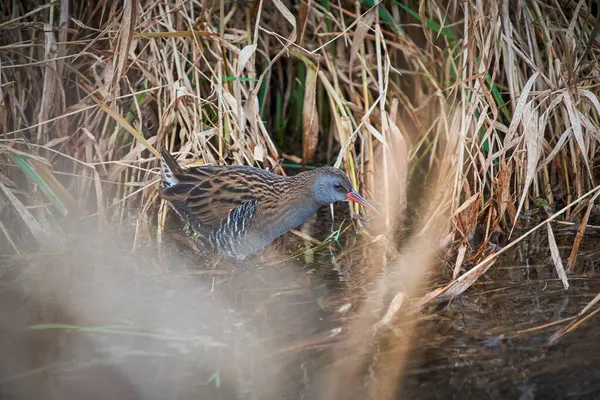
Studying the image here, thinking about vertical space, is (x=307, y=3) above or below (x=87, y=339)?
above

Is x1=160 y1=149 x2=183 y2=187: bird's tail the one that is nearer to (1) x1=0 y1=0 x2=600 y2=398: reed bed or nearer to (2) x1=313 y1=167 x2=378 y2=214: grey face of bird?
(1) x1=0 y1=0 x2=600 y2=398: reed bed

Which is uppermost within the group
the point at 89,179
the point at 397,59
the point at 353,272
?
the point at 397,59

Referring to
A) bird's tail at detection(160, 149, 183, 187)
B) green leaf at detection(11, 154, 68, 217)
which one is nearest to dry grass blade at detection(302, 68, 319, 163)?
bird's tail at detection(160, 149, 183, 187)

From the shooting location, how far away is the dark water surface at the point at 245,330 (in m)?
2.66

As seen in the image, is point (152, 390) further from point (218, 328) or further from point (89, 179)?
point (89, 179)

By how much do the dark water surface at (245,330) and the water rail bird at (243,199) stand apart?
0.16 meters

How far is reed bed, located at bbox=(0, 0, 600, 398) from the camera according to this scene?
381cm

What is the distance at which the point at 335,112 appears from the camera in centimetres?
431

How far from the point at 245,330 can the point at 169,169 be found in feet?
3.71

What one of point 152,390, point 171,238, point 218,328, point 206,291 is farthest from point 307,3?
point 152,390

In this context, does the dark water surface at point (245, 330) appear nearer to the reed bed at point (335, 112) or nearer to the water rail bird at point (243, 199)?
the water rail bird at point (243, 199)

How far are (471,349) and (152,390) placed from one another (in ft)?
3.46

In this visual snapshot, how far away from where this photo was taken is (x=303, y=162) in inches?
191

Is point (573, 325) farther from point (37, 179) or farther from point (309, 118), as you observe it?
point (37, 179)
